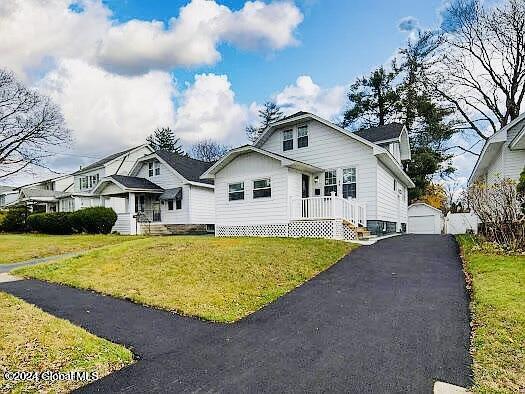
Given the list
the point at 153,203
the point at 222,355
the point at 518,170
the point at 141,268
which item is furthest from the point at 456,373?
the point at 153,203

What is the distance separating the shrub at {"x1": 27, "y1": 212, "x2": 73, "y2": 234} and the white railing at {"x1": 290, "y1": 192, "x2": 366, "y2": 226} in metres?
16.9

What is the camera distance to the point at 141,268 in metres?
9.57

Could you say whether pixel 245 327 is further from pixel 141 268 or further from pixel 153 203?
pixel 153 203

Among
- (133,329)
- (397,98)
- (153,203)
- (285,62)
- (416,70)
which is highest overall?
(416,70)

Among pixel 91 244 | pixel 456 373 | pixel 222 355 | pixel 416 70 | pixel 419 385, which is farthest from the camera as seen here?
pixel 416 70

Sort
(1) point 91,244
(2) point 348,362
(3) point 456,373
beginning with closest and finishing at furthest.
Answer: (3) point 456,373, (2) point 348,362, (1) point 91,244

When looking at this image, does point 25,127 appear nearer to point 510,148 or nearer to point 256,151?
point 256,151

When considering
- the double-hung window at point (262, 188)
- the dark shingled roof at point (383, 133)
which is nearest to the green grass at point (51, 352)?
the double-hung window at point (262, 188)

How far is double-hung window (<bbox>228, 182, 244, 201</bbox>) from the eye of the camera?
58.7 feet

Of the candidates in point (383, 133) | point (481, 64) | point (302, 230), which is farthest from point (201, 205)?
point (481, 64)

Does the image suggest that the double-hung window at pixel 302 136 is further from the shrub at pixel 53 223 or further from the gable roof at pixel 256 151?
the shrub at pixel 53 223

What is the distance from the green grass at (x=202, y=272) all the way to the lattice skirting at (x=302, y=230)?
1.87 m

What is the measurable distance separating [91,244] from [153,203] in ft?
33.1

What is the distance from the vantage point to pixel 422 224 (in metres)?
26.9
